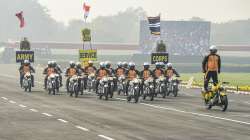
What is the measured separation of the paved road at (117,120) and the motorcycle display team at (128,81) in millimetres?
622

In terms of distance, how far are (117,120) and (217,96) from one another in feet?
18.0

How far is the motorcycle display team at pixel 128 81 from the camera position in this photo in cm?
2592

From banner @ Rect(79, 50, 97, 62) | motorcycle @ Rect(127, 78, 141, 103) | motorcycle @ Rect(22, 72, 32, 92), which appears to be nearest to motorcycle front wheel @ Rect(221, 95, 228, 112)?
motorcycle @ Rect(127, 78, 141, 103)

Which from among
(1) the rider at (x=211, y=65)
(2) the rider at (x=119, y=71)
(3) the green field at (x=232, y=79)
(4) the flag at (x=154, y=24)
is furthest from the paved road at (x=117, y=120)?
(3) the green field at (x=232, y=79)

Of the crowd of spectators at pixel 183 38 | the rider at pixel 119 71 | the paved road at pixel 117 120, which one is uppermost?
the crowd of spectators at pixel 183 38

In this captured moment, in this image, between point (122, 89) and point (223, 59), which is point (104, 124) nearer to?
point (122, 89)

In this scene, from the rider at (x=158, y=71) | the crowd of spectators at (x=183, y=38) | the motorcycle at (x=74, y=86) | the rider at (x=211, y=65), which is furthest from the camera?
the crowd of spectators at (x=183, y=38)

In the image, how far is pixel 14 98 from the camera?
3136 centimetres

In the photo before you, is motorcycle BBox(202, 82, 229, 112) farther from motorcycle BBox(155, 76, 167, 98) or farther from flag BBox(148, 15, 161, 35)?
flag BBox(148, 15, 161, 35)

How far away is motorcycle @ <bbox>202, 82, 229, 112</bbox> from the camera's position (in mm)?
24947

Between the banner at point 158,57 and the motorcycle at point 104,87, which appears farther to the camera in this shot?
the banner at point 158,57

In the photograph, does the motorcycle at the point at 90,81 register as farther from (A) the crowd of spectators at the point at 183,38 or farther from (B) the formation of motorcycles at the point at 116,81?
(A) the crowd of spectators at the point at 183,38

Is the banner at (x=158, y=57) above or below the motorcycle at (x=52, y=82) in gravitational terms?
above

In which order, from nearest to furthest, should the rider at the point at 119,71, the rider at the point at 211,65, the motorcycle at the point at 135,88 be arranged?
the rider at the point at 211,65 < the motorcycle at the point at 135,88 < the rider at the point at 119,71
